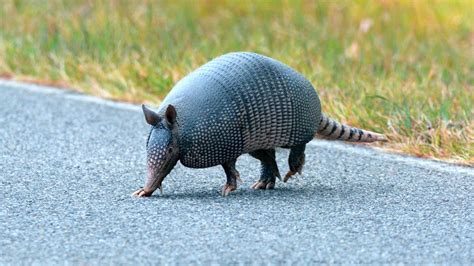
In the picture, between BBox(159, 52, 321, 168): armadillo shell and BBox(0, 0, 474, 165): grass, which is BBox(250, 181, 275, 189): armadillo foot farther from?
BBox(0, 0, 474, 165): grass

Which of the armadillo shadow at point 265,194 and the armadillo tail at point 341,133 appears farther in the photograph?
the armadillo tail at point 341,133

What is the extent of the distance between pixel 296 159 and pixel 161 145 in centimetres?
84

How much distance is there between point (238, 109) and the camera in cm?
591

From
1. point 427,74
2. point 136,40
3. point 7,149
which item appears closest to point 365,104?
point 427,74

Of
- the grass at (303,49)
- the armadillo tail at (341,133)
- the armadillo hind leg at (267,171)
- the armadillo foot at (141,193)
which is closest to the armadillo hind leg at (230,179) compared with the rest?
the armadillo hind leg at (267,171)

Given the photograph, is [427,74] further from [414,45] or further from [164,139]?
[164,139]

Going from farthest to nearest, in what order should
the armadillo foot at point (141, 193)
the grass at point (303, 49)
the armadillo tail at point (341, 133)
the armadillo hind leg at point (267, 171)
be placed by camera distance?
the grass at point (303, 49) → the armadillo tail at point (341, 133) → the armadillo hind leg at point (267, 171) → the armadillo foot at point (141, 193)

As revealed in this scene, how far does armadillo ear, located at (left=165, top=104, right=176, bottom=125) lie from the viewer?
575cm

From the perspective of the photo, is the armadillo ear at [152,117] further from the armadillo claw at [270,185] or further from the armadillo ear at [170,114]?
the armadillo claw at [270,185]

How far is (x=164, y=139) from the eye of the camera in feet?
19.0

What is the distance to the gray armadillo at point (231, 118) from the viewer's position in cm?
583

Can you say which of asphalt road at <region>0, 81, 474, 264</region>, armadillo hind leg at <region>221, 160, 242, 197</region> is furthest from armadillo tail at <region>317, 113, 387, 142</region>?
armadillo hind leg at <region>221, 160, 242, 197</region>

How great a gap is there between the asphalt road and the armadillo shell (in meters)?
0.26

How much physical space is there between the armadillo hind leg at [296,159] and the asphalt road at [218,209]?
0.08 metres
